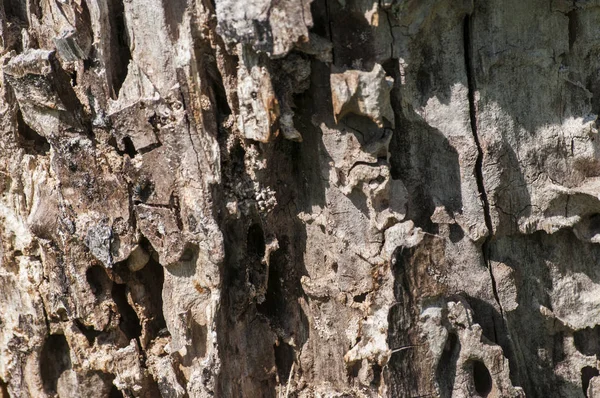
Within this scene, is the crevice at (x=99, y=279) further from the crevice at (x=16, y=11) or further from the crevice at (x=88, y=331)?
the crevice at (x=16, y=11)

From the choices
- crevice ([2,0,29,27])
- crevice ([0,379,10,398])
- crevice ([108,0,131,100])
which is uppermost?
crevice ([2,0,29,27])

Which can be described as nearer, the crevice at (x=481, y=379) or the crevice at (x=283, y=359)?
the crevice at (x=481, y=379)

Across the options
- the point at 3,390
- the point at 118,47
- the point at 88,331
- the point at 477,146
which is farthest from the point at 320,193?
the point at 3,390

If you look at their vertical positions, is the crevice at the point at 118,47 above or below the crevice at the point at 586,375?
above

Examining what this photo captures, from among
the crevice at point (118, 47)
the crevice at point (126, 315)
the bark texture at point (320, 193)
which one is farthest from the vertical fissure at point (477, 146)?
the crevice at point (126, 315)

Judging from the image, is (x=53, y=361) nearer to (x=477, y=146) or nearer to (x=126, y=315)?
(x=126, y=315)

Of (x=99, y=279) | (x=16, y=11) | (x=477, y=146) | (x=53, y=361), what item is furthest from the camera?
(x=53, y=361)

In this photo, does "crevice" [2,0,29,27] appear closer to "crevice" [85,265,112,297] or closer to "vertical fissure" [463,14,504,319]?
"crevice" [85,265,112,297]

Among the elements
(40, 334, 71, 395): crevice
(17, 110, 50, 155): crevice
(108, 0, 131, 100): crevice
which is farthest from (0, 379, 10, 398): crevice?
(108, 0, 131, 100): crevice

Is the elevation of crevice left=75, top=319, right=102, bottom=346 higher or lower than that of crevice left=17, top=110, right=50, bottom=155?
lower

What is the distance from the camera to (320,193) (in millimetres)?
1982

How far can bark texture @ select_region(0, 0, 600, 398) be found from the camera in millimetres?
1840

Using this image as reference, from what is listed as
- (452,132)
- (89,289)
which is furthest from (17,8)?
(452,132)

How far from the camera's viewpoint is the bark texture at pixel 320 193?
184cm
